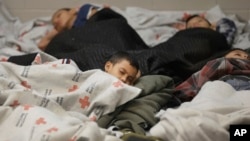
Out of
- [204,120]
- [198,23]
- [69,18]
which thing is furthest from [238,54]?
[69,18]

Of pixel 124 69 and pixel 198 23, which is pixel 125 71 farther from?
pixel 198 23

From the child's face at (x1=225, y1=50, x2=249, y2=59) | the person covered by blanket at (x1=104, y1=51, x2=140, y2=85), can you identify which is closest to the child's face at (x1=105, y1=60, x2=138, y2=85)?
the person covered by blanket at (x1=104, y1=51, x2=140, y2=85)

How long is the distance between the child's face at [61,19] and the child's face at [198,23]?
653 mm

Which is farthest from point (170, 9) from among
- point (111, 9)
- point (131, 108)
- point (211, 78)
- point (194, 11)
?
point (131, 108)

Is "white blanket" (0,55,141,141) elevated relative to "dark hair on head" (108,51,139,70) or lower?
elevated

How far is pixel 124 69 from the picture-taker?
4.13ft

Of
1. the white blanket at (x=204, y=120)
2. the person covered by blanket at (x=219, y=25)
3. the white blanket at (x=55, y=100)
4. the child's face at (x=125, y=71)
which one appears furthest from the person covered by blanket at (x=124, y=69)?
the person covered by blanket at (x=219, y=25)

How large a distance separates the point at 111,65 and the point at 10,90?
0.39m

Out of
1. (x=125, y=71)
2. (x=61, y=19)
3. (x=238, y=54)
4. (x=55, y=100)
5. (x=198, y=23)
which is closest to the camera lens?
(x=55, y=100)

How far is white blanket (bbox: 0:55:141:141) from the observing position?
88 cm

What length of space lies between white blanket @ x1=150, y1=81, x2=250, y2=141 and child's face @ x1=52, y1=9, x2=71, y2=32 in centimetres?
115

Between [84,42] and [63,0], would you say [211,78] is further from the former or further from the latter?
[63,0]

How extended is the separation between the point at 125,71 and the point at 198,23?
0.82 metres

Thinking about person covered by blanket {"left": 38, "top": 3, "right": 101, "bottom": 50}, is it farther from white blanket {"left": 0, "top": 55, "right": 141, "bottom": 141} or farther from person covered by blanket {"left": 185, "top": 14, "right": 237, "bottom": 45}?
white blanket {"left": 0, "top": 55, "right": 141, "bottom": 141}
